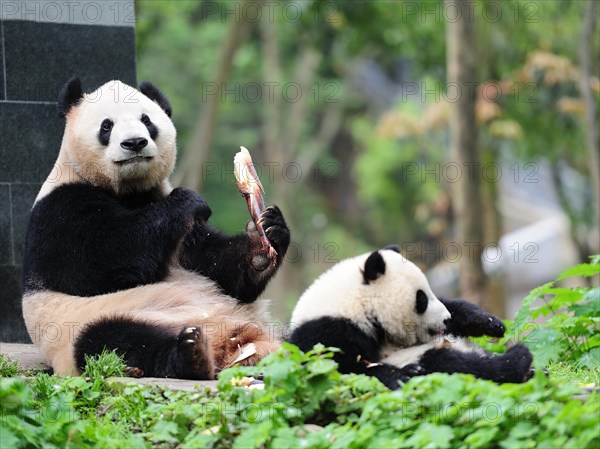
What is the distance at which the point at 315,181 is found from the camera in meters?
33.3

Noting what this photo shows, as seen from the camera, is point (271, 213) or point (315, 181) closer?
point (271, 213)

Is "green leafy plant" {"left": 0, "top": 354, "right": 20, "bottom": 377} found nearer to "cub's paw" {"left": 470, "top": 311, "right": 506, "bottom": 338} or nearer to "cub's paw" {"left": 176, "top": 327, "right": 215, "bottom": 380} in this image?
"cub's paw" {"left": 176, "top": 327, "right": 215, "bottom": 380}

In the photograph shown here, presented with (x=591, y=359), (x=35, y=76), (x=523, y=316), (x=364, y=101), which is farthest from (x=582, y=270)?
(x=364, y=101)

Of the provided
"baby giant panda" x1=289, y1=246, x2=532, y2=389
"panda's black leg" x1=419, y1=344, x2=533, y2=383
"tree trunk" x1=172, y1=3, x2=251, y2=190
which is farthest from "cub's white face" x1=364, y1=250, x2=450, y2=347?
"tree trunk" x1=172, y1=3, x2=251, y2=190

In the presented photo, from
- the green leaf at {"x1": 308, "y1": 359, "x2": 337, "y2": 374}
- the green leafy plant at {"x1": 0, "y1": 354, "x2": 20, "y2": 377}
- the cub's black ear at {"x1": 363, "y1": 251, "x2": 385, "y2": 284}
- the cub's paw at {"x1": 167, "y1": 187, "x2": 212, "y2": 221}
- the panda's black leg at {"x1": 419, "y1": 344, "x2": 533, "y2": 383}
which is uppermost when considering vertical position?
the cub's paw at {"x1": 167, "y1": 187, "x2": 212, "y2": 221}

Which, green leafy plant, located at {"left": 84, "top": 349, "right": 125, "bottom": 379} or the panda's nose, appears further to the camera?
the panda's nose

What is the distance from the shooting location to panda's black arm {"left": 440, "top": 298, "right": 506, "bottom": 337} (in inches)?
256

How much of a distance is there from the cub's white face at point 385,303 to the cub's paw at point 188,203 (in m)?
0.97

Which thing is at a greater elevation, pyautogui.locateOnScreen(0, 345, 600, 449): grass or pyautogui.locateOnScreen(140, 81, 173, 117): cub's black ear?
pyautogui.locateOnScreen(140, 81, 173, 117): cub's black ear

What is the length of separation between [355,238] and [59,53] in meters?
23.0

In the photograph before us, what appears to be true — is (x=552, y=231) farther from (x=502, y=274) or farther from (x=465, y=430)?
(x=465, y=430)

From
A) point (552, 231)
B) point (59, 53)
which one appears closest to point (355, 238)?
point (552, 231)

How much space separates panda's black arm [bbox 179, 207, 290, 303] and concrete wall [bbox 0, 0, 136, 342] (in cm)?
204

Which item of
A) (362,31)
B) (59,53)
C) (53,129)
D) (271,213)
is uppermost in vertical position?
(362,31)
